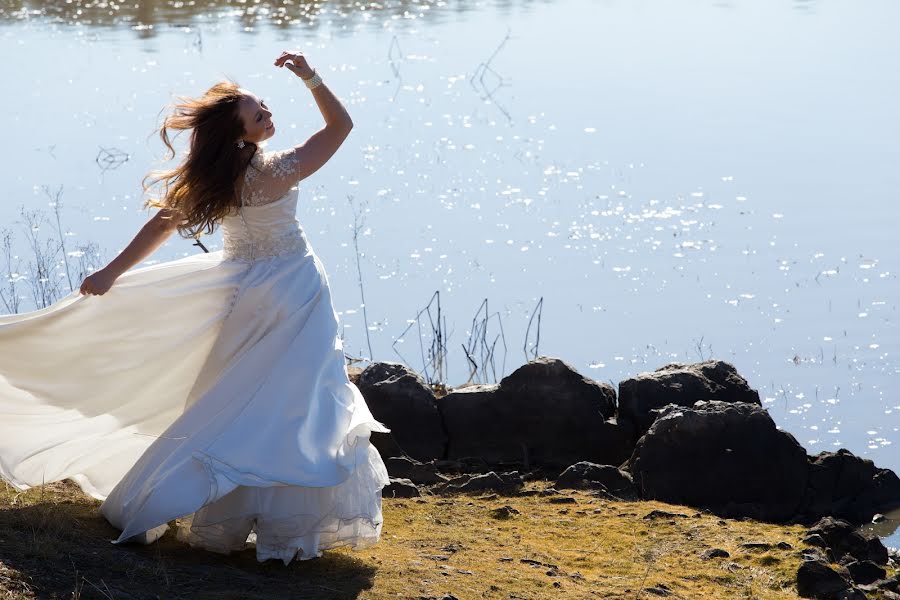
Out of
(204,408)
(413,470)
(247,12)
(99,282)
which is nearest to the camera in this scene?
(204,408)

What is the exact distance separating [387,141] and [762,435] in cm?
930

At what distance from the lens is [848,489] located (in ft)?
25.9

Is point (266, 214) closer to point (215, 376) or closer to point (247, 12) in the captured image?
point (215, 376)

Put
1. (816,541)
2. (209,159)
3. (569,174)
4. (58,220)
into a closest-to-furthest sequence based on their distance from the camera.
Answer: (209,159), (816,541), (58,220), (569,174)

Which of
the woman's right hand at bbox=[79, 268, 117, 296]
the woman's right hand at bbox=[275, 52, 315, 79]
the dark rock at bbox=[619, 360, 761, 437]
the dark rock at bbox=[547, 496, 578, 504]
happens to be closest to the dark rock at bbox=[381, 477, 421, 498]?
the dark rock at bbox=[547, 496, 578, 504]

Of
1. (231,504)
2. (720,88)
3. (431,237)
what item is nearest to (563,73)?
(720,88)

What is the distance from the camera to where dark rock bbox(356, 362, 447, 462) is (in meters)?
8.19

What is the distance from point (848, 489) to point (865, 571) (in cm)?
141

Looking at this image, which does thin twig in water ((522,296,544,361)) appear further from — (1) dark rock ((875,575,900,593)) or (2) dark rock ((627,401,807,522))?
(1) dark rock ((875,575,900,593))

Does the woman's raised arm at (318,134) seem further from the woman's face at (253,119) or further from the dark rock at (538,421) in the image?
the dark rock at (538,421)

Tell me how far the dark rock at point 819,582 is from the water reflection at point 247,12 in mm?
18101

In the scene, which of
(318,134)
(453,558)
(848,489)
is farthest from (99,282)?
(848,489)

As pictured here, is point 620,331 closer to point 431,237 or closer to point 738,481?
point 431,237

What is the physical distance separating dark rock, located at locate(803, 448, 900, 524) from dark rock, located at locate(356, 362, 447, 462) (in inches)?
86.5
